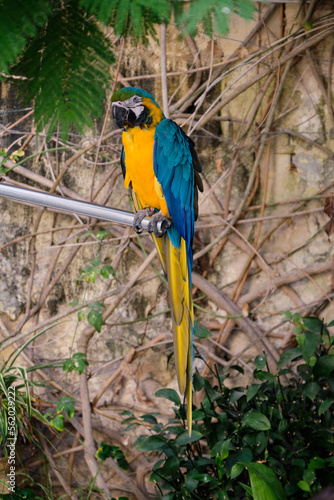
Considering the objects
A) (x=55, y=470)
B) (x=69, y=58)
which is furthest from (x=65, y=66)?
(x=55, y=470)

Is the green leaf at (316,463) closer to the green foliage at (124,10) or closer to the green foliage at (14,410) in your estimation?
the green foliage at (14,410)

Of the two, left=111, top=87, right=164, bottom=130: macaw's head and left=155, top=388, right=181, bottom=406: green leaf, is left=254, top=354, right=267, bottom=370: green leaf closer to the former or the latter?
left=155, top=388, right=181, bottom=406: green leaf

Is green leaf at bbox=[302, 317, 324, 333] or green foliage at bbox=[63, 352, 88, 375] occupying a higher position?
green leaf at bbox=[302, 317, 324, 333]

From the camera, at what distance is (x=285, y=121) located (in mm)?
1616

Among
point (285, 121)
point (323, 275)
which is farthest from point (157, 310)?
point (285, 121)

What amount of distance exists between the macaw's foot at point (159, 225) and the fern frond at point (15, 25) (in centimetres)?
48

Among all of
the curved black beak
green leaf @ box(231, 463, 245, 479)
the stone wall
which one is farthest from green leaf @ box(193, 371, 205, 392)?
the curved black beak

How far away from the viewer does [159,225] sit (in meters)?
0.87

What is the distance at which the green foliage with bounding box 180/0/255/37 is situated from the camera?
0.36 metres

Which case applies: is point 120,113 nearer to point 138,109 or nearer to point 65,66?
point 138,109

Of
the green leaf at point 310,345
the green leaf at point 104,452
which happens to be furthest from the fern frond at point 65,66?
the green leaf at point 104,452

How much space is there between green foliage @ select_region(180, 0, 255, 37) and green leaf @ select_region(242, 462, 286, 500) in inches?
29.8

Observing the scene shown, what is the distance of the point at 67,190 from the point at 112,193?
6.2 inches

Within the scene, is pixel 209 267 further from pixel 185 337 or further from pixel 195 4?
pixel 195 4
